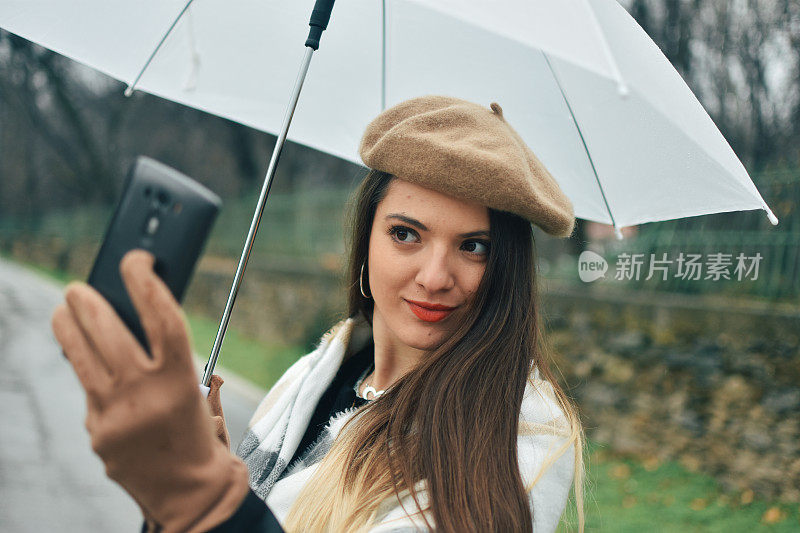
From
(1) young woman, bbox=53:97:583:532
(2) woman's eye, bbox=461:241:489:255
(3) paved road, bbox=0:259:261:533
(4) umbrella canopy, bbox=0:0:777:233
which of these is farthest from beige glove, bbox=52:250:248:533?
(3) paved road, bbox=0:259:261:533

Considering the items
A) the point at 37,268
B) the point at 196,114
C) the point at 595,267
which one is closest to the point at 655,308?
the point at 595,267

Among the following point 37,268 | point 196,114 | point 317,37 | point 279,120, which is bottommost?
point 37,268

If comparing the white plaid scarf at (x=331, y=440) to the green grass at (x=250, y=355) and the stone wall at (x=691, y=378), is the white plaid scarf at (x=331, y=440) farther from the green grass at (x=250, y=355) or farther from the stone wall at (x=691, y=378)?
the green grass at (x=250, y=355)

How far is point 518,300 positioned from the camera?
1.70 meters

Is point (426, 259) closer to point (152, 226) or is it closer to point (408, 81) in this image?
point (152, 226)

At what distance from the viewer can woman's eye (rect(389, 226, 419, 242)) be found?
67.6 inches

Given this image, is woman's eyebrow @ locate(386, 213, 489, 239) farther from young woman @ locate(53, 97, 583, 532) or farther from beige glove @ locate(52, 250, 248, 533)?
beige glove @ locate(52, 250, 248, 533)

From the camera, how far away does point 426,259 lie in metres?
1.67

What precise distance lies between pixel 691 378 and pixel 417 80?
3.40 metres

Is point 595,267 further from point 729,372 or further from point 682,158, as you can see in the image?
point 682,158

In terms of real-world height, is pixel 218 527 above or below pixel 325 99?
below

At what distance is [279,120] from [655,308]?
3.63 m

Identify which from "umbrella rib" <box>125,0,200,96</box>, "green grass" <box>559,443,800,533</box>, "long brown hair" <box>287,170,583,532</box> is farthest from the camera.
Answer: "green grass" <box>559,443,800,533</box>

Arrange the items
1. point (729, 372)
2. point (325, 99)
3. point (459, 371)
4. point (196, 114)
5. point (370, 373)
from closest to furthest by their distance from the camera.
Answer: point (459, 371) < point (370, 373) < point (325, 99) < point (729, 372) < point (196, 114)
